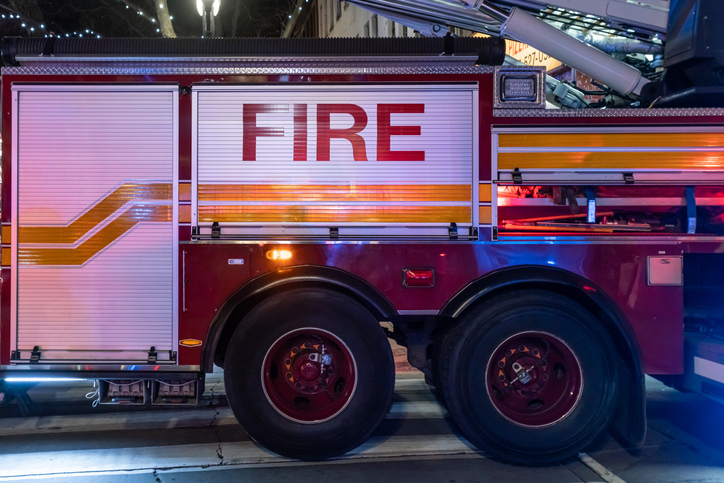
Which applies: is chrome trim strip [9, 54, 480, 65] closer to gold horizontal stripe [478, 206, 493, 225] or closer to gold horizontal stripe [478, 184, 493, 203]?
gold horizontal stripe [478, 184, 493, 203]

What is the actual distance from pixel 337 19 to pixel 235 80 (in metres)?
24.1

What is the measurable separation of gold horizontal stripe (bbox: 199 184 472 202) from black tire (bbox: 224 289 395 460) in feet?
2.28

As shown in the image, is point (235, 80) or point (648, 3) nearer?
point (235, 80)

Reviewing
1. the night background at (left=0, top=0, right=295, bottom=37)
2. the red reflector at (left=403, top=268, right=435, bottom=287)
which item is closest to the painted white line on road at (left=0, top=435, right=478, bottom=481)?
the red reflector at (left=403, top=268, right=435, bottom=287)

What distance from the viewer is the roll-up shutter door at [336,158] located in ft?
13.0

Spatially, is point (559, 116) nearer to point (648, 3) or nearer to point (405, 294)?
point (648, 3)

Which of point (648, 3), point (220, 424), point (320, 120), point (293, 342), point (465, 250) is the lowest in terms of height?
point (220, 424)

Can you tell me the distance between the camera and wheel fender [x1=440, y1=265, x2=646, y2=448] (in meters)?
3.89

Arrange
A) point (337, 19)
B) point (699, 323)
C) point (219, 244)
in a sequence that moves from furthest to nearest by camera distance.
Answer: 1. point (337, 19)
2. point (699, 323)
3. point (219, 244)

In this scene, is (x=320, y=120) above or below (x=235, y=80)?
below

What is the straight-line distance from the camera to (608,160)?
3996mm

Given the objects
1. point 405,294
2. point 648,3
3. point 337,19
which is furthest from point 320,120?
point 337,19

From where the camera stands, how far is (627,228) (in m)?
4.13

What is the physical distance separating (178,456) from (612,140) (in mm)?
3970
